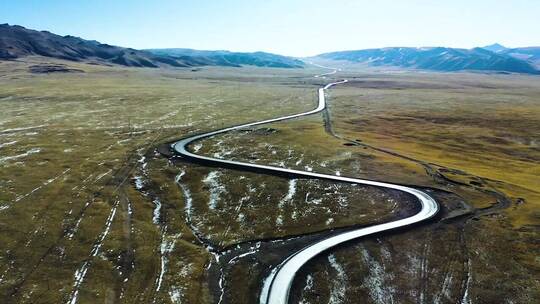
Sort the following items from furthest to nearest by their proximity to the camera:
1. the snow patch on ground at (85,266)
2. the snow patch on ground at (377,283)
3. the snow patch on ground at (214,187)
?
the snow patch on ground at (214,187)
the snow patch on ground at (377,283)
the snow patch on ground at (85,266)

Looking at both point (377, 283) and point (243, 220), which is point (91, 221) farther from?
point (377, 283)

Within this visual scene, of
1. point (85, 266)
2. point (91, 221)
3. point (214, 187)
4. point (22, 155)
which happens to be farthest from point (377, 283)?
point (22, 155)

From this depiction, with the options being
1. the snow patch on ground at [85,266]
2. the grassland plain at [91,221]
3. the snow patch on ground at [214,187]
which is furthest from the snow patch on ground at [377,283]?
the snow patch on ground at [85,266]

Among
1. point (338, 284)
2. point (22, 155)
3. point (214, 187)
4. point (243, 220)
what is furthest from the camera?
point (22, 155)

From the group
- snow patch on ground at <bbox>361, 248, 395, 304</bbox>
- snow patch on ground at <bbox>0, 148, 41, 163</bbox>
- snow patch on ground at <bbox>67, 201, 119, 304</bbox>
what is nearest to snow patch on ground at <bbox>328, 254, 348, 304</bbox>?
snow patch on ground at <bbox>361, 248, 395, 304</bbox>

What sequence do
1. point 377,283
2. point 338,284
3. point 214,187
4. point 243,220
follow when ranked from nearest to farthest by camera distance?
1. point 338,284
2. point 377,283
3. point 243,220
4. point 214,187

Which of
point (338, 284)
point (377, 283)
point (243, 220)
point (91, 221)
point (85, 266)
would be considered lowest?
point (377, 283)

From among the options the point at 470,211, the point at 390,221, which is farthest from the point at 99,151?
the point at 470,211

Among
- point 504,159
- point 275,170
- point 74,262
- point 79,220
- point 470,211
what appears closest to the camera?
point 74,262

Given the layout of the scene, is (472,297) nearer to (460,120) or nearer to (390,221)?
(390,221)

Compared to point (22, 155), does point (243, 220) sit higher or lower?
lower

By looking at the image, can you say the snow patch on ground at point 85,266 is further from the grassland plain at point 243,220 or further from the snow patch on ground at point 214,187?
the snow patch on ground at point 214,187
